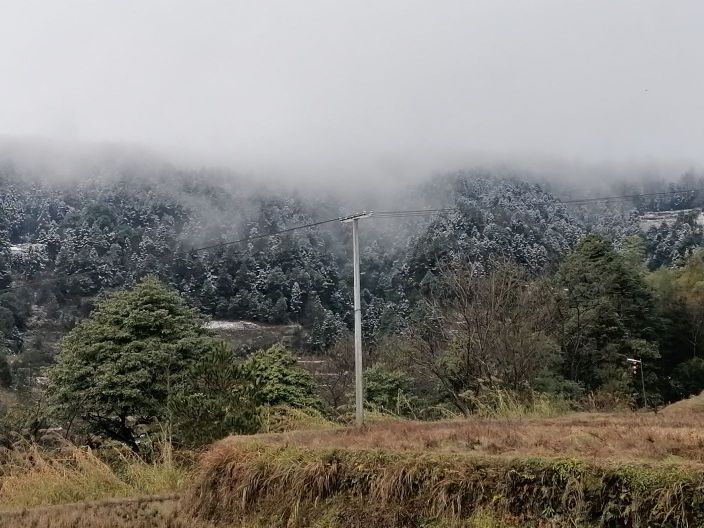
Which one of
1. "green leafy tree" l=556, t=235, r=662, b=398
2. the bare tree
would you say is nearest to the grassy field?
the bare tree

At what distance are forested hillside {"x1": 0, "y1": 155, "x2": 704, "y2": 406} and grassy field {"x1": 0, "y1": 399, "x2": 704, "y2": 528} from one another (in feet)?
126

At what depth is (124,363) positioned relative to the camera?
20.8 metres

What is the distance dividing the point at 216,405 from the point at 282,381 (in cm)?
1190

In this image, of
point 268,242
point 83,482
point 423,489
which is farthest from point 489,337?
point 268,242

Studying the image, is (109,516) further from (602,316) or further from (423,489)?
(602,316)

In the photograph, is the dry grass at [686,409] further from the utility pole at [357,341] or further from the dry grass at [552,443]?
the dry grass at [552,443]

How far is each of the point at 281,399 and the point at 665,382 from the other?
2177cm

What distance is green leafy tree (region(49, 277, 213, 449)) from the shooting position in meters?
20.6

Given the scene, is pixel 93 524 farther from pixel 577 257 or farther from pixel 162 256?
pixel 162 256

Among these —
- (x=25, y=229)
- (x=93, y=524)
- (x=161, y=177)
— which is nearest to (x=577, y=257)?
(x=93, y=524)

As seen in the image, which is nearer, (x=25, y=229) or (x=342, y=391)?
(x=342, y=391)

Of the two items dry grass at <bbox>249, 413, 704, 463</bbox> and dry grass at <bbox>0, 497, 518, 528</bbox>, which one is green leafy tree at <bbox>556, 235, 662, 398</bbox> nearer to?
dry grass at <bbox>249, 413, 704, 463</bbox>

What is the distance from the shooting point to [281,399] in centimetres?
2233

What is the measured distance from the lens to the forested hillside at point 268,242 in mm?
63344
